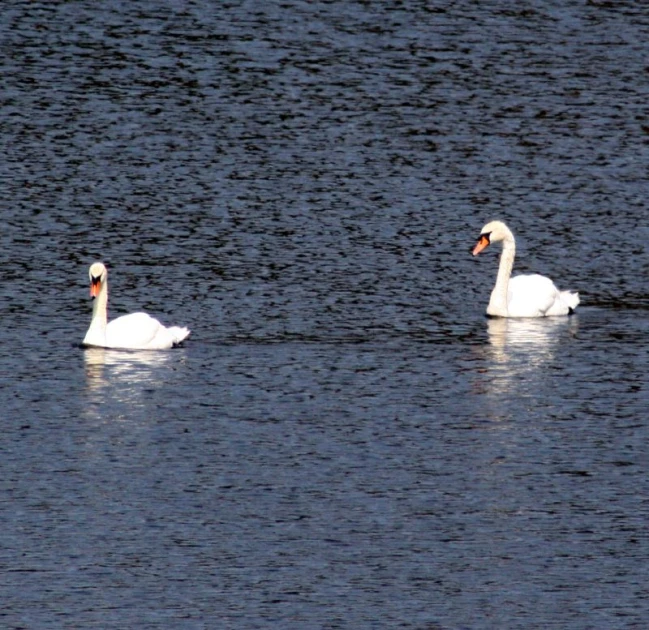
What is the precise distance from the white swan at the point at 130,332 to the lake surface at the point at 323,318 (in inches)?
9.3

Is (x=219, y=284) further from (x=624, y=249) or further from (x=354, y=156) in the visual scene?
(x=354, y=156)

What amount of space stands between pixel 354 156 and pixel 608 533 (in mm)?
20950

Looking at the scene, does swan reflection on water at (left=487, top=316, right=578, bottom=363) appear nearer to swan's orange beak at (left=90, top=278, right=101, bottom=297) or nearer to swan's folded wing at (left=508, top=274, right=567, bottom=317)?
swan's folded wing at (left=508, top=274, right=567, bottom=317)

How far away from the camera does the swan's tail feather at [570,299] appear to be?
27.5 metres

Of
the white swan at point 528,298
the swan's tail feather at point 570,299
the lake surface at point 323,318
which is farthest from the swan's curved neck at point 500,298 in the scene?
the swan's tail feather at point 570,299

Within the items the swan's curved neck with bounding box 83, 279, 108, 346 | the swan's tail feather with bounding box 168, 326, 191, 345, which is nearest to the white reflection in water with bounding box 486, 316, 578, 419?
the swan's tail feather with bounding box 168, 326, 191, 345

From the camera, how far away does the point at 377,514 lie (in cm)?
1770

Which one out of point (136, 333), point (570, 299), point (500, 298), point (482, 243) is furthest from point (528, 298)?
point (136, 333)

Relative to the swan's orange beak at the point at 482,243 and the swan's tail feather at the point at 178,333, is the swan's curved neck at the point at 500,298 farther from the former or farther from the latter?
the swan's tail feather at the point at 178,333

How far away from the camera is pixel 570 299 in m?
27.5

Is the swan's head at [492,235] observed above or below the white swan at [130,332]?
above

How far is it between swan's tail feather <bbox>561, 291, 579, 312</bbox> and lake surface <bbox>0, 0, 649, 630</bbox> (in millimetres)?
Result: 134

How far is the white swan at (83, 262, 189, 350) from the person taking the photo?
24.6m

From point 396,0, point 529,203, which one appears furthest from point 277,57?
point 529,203
